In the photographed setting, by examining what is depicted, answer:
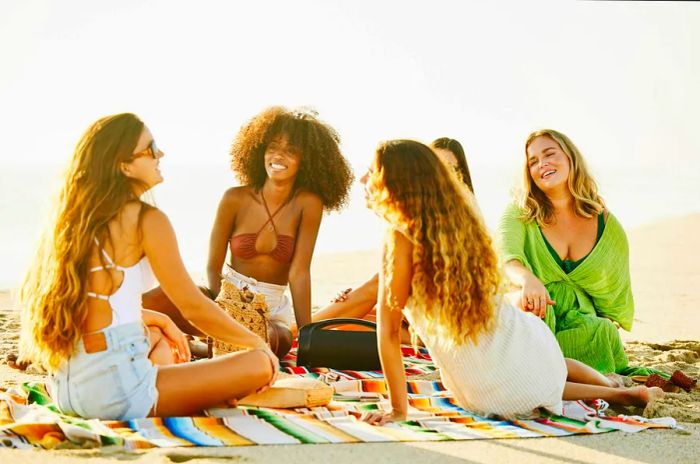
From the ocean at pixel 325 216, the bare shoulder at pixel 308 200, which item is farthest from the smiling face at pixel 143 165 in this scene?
the ocean at pixel 325 216

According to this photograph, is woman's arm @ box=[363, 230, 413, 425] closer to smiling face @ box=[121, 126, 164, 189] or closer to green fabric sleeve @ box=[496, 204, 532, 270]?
smiling face @ box=[121, 126, 164, 189]

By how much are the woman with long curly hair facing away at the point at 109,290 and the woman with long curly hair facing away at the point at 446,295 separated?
0.75m

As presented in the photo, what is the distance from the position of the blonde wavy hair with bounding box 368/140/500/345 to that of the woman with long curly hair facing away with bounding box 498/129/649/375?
1336mm

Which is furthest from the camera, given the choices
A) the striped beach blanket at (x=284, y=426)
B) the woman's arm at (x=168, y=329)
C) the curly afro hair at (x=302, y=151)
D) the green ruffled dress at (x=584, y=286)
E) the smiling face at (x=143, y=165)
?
the curly afro hair at (x=302, y=151)

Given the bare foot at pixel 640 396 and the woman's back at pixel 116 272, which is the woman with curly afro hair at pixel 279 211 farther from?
the bare foot at pixel 640 396

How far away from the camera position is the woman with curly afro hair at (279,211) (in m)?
5.71

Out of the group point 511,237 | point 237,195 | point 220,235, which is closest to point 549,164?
point 511,237

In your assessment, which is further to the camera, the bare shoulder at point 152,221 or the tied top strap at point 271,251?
the tied top strap at point 271,251

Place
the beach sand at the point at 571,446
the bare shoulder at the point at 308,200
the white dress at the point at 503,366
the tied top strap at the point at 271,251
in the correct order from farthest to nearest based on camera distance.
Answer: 1. the bare shoulder at the point at 308,200
2. the tied top strap at the point at 271,251
3. the white dress at the point at 503,366
4. the beach sand at the point at 571,446

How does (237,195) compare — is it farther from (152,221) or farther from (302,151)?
(152,221)

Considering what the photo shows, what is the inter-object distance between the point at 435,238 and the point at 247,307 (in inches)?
67.6

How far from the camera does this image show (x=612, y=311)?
5320 millimetres

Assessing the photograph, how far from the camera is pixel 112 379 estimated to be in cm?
361

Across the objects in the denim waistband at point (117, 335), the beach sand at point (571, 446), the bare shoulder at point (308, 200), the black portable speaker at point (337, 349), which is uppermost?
the bare shoulder at point (308, 200)
